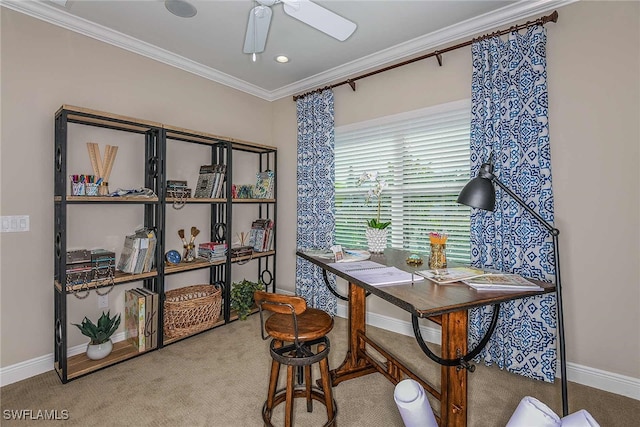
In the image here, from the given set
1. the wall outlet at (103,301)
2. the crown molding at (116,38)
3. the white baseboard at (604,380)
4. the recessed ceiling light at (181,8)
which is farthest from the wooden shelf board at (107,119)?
the white baseboard at (604,380)

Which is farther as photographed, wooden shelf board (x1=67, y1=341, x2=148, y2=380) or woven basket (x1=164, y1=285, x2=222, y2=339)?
woven basket (x1=164, y1=285, x2=222, y2=339)

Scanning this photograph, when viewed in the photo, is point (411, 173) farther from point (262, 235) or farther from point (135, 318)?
point (135, 318)

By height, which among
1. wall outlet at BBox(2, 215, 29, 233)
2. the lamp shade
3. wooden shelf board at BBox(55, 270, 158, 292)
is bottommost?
wooden shelf board at BBox(55, 270, 158, 292)

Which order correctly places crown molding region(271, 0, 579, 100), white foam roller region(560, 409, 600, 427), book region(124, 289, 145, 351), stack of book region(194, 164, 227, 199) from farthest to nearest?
stack of book region(194, 164, 227, 199)
book region(124, 289, 145, 351)
crown molding region(271, 0, 579, 100)
white foam roller region(560, 409, 600, 427)

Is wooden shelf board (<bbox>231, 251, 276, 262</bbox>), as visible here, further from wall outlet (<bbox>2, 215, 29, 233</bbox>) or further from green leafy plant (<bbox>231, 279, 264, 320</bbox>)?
wall outlet (<bbox>2, 215, 29, 233</bbox>)

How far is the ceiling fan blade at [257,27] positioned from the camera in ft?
5.24

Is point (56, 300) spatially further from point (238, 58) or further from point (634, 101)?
point (634, 101)

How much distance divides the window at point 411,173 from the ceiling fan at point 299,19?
1.25 meters

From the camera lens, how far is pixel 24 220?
2193 millimetres

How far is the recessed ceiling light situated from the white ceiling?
0.04 m

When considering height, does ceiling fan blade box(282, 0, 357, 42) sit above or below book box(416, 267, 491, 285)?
above

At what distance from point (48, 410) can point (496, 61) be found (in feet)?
11.7

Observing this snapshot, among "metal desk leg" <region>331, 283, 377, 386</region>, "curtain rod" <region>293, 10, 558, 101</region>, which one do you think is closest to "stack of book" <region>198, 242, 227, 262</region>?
"metal desk leg" <region>331, 283, 377, 386</region>

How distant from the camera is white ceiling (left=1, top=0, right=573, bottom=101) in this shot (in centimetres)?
223
